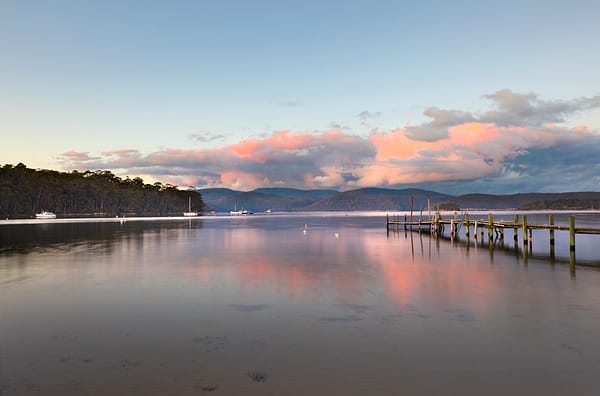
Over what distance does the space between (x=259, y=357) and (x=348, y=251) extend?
99.8 feet

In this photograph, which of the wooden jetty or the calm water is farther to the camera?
the wooden jetty

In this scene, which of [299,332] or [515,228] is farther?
[515,228]

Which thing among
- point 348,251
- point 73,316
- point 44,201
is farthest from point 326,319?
point 44,201

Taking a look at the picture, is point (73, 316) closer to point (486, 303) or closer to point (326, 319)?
point (326, 319)

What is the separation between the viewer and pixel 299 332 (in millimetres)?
13367

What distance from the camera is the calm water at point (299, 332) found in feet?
30.7

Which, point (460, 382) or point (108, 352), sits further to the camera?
point (108, 352)

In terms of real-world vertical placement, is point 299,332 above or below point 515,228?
below

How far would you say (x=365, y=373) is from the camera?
979 cm

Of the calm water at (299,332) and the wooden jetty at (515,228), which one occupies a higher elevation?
the wooden jetty at (515,228)

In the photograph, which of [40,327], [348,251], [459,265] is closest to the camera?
[40,327]

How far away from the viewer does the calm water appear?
9.35 meters

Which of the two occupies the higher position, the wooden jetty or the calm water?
the wooden jetty

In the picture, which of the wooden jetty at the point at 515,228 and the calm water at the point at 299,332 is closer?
the calm water at the point at 299,332
